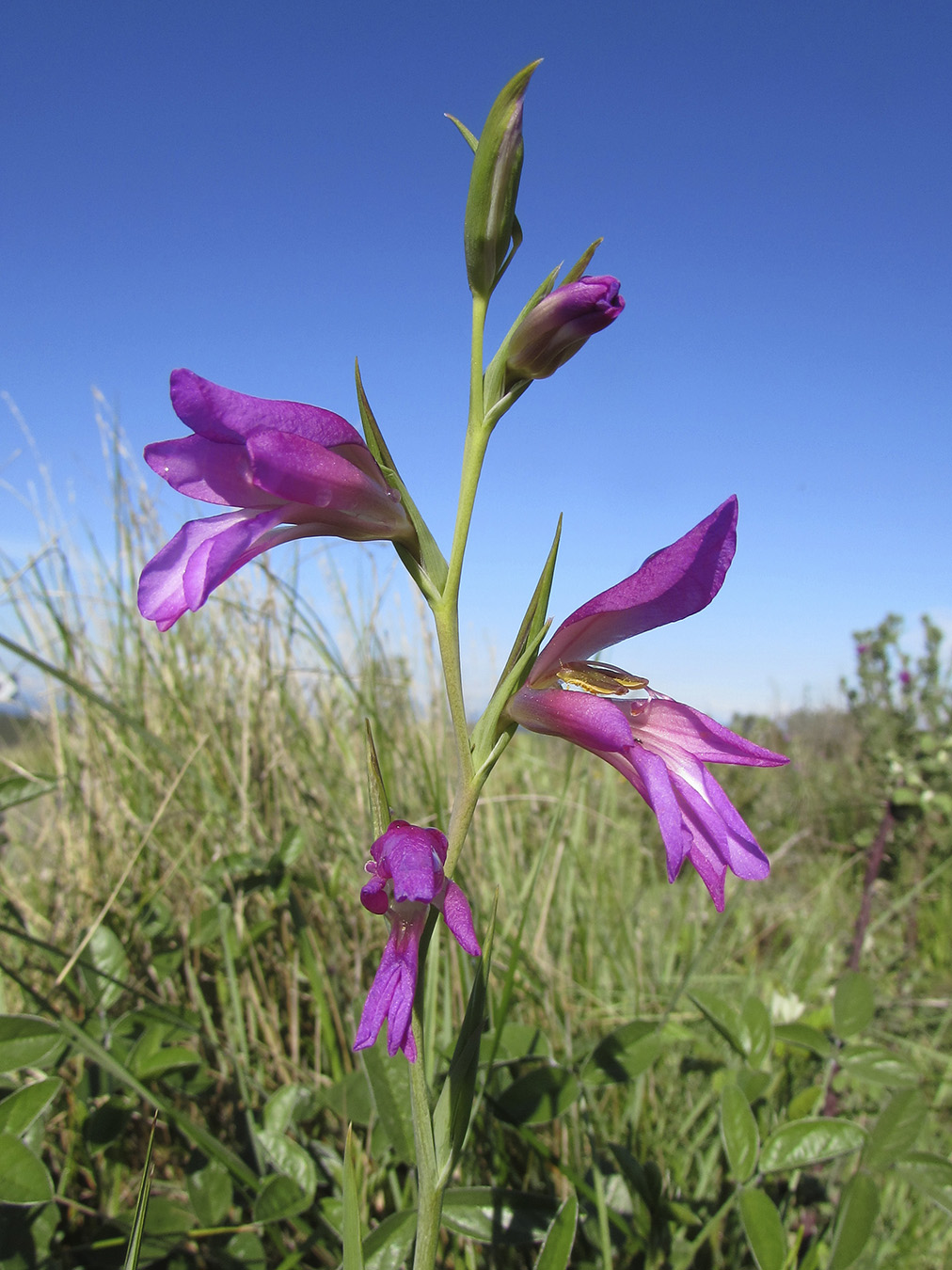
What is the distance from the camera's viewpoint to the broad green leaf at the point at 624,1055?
4.84 feet

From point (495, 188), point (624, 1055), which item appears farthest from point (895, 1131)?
point (495, 188)

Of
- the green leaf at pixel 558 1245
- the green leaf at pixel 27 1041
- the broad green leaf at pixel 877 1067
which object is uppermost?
the green leaf at pixel 27 1041

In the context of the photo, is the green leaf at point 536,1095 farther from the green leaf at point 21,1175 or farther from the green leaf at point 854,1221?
the green leaf at point 21,1175

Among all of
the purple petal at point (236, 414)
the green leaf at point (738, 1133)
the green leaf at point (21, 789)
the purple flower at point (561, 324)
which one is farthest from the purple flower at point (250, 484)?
the green leaf at point (738, 1133)

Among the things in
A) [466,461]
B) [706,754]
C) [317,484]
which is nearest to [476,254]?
[466,461]

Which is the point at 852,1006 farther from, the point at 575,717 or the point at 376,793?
the point at 376,793

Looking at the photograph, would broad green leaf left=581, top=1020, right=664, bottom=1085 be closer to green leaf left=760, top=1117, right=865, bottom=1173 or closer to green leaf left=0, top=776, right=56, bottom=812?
green leaf left=760, top=1117, right=865, bottom=1173

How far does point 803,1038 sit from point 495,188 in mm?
1707

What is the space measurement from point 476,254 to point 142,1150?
2033mm

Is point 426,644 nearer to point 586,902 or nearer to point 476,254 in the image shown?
point 586,902

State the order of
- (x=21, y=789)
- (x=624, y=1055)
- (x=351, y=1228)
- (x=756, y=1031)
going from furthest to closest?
(x=21, y=789)
(x=756, y=1031)
(x=624, y=1055)
(x=351, y=1228)

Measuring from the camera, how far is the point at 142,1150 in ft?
6.04

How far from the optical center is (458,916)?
99 cm

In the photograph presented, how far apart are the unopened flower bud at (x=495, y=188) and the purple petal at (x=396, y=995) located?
0.94 meters
